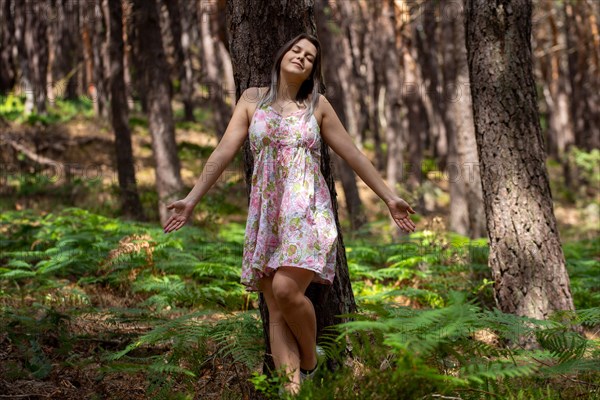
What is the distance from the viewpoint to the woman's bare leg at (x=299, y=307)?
3379 millimetres

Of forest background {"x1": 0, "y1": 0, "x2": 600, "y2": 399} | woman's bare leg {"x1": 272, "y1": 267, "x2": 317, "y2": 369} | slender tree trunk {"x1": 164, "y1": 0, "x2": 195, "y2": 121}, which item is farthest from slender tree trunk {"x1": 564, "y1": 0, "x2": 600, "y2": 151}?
woman's bare leg {"x1": 272, "y1": 267, "x2": 317, "y2": 369}

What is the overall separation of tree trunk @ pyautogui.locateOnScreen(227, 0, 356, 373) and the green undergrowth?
19 centimetres

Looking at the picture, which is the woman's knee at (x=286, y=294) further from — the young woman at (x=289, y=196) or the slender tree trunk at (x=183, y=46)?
the slender tree trunk at (x=183, y=46)

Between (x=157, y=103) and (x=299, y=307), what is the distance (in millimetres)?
8673

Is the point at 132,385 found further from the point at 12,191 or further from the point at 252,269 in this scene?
the point at 12,191

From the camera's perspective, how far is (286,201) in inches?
138

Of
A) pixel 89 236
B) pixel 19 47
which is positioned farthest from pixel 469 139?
pixel 19 47

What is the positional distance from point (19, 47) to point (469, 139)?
54.6 feet

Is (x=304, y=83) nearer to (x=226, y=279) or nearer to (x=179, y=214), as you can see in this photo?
(x=179, y=214)

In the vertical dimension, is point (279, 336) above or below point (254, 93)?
below

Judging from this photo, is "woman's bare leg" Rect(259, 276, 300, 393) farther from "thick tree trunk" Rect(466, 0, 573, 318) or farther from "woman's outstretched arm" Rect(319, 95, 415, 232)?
"thick tree trunk" Rect(466, 0, 573, 318)

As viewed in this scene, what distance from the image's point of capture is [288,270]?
3.39 meters

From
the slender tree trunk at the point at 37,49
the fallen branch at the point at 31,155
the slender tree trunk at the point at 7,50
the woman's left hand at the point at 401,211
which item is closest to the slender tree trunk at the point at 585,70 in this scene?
the fallen branch at the point at 31,155

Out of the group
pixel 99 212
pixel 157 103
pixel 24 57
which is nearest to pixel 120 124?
pixel 157 103
